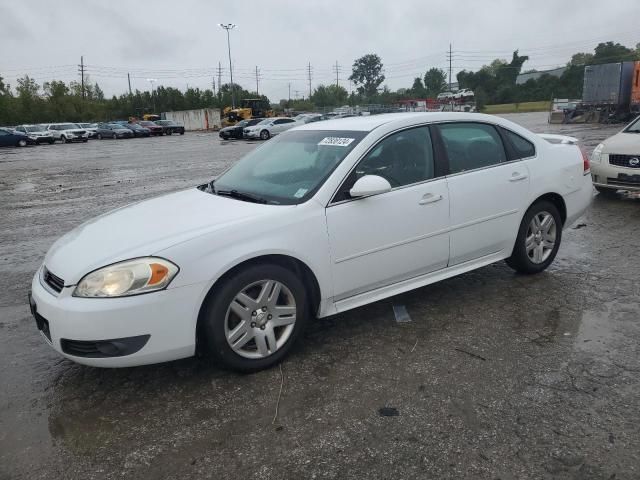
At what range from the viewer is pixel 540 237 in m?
4.86

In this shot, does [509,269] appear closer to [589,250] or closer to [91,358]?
[589,250]

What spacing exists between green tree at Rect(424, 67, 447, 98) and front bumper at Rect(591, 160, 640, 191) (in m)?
119

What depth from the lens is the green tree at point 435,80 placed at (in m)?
123

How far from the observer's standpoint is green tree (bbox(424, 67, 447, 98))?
405 ft

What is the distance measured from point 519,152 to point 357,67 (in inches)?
6415

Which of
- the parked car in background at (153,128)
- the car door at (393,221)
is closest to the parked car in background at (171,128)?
the parked car in background at (153,128)

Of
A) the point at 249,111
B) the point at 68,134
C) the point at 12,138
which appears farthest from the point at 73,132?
the point at 249,111

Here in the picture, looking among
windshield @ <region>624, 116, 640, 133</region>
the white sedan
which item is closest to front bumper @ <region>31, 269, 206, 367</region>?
the white sedan

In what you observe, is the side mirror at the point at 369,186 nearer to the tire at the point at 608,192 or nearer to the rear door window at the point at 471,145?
the rear door window at the point at 471,145

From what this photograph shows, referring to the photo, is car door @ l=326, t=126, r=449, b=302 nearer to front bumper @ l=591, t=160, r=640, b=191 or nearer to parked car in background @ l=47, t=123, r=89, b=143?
front bumper @ l=591, t=160, r=640, b=191

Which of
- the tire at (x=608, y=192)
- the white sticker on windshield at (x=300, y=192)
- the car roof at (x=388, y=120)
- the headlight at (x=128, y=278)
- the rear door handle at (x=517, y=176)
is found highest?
the car roof at (x=388, y=120)

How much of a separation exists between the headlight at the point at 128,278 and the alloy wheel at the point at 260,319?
17.7 inches

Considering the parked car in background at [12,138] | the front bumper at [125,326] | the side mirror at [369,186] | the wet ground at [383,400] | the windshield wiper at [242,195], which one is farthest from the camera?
the parked car in background at [12,138]

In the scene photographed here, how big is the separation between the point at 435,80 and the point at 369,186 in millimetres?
131285
